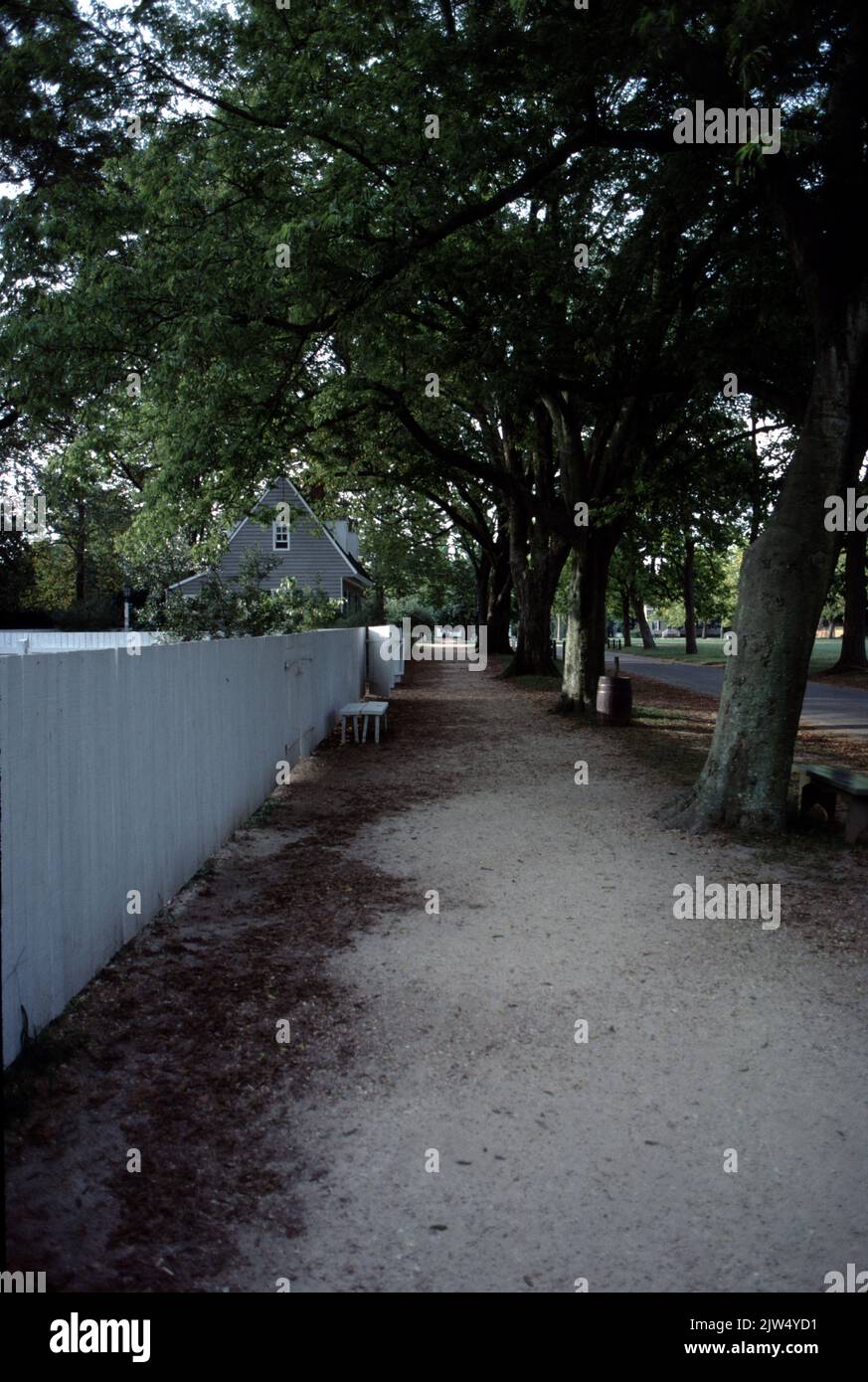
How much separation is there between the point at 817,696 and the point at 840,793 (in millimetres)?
19023

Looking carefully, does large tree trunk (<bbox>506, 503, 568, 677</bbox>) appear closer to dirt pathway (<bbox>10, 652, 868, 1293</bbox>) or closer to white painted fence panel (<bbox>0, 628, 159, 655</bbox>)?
white painted fence panel (<bbox>0, 628, 159, 655</bbox>)

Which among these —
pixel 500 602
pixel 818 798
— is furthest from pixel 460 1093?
pixel 500 602

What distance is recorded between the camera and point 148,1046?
503 centimetres

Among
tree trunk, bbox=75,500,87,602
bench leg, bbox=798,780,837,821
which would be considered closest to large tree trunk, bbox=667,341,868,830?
bench leg, bbox=798,780,837,821

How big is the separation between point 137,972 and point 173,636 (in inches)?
436

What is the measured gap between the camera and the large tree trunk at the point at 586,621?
66.9 feet

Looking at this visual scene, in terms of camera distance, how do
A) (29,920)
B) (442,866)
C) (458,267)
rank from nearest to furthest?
(29,920) < (442,866) < (458,267)

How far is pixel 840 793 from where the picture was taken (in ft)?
32.1

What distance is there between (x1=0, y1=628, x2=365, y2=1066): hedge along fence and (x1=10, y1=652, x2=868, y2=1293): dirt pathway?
30 cm

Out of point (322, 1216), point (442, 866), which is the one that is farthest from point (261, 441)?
point (322, 1216)

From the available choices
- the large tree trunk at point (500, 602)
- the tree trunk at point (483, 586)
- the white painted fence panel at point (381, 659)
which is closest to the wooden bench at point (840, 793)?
the white painted fence panel at point (381, 659)

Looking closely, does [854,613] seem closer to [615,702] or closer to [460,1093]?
[615,702]
